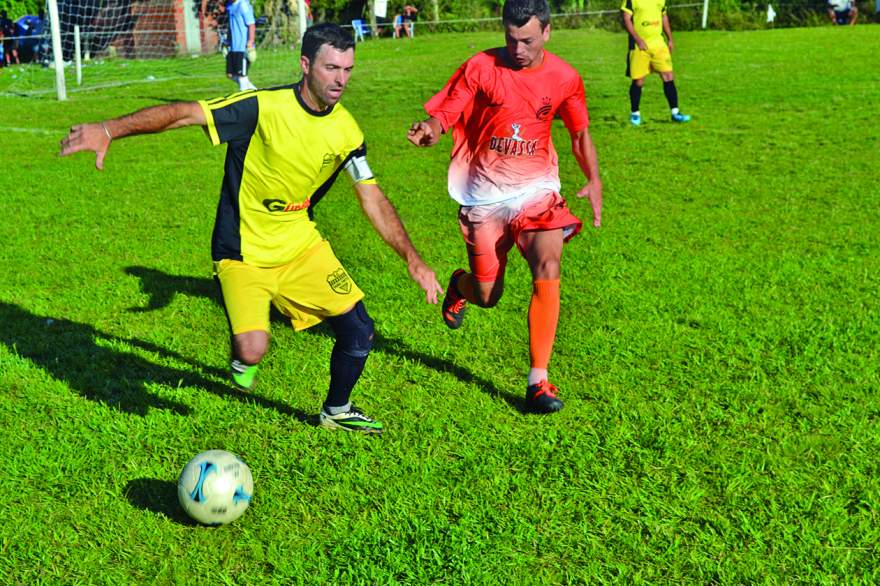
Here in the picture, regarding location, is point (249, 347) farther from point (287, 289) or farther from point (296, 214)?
point (296, 214)

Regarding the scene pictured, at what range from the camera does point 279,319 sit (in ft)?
23.2

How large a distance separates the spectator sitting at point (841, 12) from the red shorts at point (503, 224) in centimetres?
3936

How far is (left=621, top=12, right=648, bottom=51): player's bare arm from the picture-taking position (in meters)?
15.1

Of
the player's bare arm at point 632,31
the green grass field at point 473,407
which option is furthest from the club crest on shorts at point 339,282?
the player's bare arm at point 632,31

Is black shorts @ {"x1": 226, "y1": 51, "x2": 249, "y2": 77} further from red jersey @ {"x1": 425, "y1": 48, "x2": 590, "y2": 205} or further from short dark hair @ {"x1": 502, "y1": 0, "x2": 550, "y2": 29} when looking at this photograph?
short dark hair @ {"x1": 502, "y1": 0, "x2": 550, "y2": 29}

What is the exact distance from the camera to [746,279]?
7.72m

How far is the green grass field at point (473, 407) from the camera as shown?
4.08 meters

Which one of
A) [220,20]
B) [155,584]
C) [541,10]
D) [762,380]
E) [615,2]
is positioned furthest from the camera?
[615,2]

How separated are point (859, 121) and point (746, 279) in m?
9.46

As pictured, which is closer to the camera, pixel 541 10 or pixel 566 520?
pixel 566 520

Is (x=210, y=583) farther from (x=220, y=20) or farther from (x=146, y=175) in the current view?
(x=220, y=20)

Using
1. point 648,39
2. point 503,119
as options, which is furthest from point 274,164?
point 648,39

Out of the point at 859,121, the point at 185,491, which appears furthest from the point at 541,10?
the point at 859,121

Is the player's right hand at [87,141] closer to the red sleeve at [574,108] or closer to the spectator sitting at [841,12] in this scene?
the red sleeve at [574,108]
